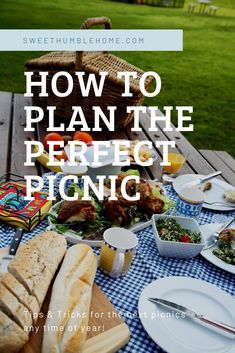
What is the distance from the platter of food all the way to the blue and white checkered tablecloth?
8 centimetres

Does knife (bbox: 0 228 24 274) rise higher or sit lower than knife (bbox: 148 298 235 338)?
higher

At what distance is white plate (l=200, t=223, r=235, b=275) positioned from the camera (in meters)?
1.91

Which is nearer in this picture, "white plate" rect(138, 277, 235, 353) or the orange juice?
"white plate" rect(138, 277, 235, 353)

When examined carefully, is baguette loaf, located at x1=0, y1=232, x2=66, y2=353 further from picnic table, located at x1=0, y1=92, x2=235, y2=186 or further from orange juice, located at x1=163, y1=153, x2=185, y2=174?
orange juice, located at x1=163, y1=153, x2=185, y2=174

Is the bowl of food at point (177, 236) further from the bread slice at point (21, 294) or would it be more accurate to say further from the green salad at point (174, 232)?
the bread slice at point (21, 294)

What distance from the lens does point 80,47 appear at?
3363 millimetres

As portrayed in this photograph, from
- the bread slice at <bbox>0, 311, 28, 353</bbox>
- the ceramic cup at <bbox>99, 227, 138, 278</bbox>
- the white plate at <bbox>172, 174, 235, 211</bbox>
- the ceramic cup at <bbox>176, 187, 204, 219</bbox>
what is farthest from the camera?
the white plate at <bbox>172, 174, 235, 211</bbox>

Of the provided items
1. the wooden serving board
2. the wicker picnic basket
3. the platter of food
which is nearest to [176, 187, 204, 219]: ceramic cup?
the platter of food

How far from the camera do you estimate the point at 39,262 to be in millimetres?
1600

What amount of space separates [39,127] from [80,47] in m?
0.68

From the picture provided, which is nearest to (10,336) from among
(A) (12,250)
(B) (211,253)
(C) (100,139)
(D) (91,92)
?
(A) (12,250)

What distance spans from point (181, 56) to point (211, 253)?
30.0ft

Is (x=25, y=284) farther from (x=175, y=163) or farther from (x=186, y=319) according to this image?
(x=175, y=163)

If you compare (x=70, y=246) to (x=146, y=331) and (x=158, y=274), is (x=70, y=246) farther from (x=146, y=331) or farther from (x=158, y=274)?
(x=146, y=331)
